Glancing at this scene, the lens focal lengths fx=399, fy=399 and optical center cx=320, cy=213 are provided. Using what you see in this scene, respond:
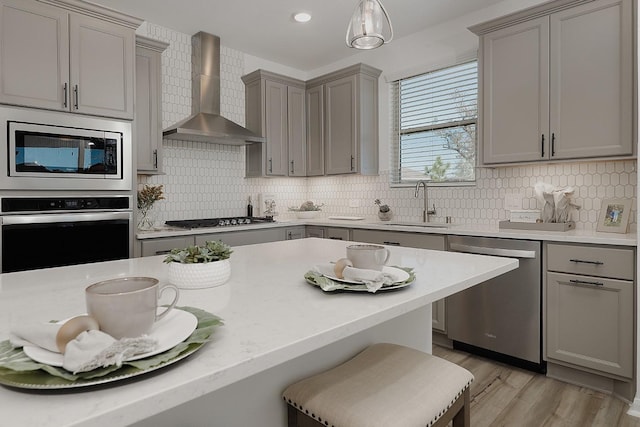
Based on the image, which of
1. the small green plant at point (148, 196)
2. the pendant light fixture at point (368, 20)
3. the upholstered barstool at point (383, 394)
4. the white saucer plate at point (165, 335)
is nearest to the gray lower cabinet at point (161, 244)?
the small green plant at point (148, 196)

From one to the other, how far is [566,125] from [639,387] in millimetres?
1650

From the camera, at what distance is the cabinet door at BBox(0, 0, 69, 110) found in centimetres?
248

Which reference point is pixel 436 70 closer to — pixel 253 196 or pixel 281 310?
pixel 253 196

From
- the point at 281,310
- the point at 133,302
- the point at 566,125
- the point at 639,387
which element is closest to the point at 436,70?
the point at 566,125

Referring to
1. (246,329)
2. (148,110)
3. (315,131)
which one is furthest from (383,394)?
(315,131)

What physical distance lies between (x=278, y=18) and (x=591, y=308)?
335 centimetres

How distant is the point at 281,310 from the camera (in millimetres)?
889

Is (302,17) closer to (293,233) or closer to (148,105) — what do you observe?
(148,105)

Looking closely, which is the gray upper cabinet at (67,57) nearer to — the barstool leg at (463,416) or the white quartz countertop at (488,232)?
the white quartz countertop at (488,232)

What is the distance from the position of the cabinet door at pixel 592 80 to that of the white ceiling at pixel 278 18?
92cm

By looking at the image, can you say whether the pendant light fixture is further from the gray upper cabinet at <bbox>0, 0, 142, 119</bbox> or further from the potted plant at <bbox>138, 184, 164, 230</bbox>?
the potted plant at <bbox>138, 184, 164, 230</bbox>

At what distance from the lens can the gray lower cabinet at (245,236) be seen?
135 inches

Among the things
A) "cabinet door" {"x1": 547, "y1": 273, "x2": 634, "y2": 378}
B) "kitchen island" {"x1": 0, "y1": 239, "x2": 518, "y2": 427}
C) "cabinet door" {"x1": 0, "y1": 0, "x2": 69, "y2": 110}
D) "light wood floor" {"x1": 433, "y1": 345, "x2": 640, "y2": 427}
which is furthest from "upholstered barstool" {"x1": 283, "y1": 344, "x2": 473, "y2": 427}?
"cabinet door" {"x1": 0, "y1": 0, "x2": 69, "y2": 110}

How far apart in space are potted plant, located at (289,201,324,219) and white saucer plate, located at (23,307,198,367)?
3.75 metres
